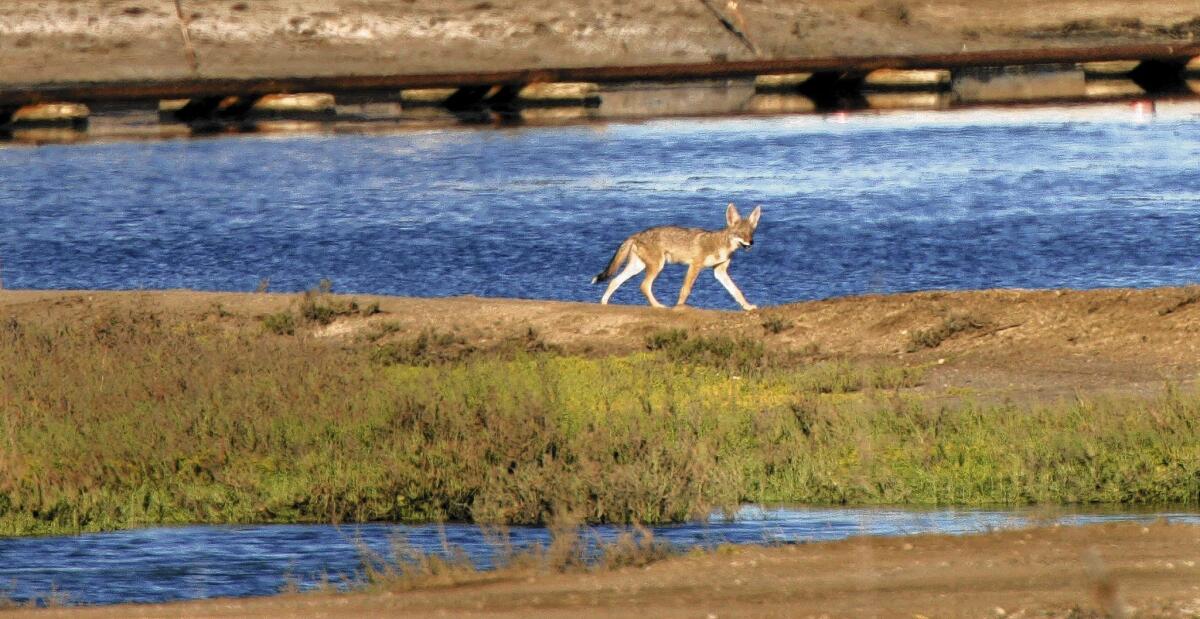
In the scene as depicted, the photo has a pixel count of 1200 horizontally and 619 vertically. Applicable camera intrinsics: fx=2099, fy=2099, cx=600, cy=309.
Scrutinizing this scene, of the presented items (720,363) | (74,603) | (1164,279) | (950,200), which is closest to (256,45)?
(950,200)

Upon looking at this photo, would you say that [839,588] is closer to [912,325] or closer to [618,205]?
[912,325]

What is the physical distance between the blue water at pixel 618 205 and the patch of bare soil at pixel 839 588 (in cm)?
1412

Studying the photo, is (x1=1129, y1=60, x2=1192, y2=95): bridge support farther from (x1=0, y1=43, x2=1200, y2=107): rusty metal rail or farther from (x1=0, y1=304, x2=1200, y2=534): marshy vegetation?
(x1=0, y1=304, x2=1200, y2=534): marshy vegetation

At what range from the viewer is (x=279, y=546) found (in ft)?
41.2

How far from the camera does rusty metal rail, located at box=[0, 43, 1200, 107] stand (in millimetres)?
50594

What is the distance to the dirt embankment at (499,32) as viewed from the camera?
5328 cm

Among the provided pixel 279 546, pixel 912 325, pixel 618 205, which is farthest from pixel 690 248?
pixel 618 205

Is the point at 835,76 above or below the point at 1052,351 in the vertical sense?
above

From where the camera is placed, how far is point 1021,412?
15555 mm

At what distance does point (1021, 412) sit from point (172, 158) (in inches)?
1196

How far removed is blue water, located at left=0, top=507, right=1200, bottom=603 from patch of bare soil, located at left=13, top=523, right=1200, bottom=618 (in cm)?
63

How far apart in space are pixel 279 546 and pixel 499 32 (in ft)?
142

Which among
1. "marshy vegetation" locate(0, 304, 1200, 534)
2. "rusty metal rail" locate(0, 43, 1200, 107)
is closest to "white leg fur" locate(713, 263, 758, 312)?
"marshy vegetation" locate(0, 304, 1200, 534)

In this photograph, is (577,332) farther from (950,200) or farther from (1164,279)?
(950,200)
